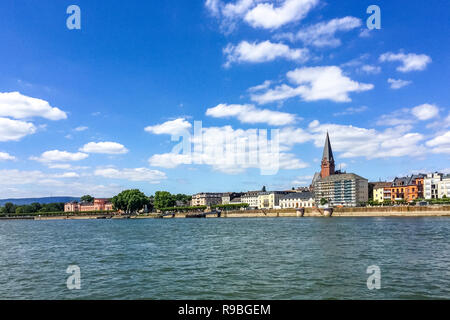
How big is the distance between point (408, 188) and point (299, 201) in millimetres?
51768

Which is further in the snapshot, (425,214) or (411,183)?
(411,183)

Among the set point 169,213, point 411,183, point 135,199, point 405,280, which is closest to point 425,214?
point 411,183

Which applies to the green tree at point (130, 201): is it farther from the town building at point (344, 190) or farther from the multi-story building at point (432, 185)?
the multi-story building at point (432, 185)

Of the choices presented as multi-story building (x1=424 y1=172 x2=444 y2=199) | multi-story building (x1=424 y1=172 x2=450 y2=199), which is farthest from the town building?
multi-story building (x1=424 y1=172 x2=450 y2=199)

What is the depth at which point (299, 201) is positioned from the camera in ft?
599

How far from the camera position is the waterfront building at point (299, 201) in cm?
17874

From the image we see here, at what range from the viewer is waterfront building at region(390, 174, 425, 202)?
14850 cm

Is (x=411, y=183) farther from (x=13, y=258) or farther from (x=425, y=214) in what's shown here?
(x=13, y=258)

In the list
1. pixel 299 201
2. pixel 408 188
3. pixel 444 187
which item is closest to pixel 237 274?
pixel 444 187

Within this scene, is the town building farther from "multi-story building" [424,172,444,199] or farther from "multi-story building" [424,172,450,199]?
"multi-story building" [424,172,450,199]

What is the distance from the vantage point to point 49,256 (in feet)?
100

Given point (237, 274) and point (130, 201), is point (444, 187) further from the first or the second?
point (237, 274)

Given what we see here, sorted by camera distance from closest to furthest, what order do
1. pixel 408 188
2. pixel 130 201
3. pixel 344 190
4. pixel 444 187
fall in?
pixel 444 187, pixel 408 188, pixel 344 190, pixel 130 201
